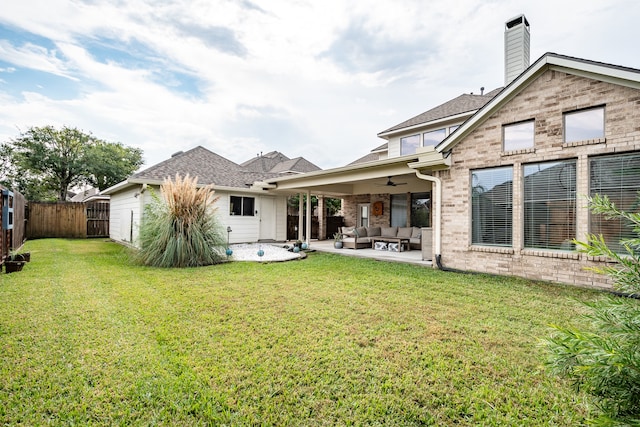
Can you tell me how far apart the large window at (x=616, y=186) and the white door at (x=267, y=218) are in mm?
11338

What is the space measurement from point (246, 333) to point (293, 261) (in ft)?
18.2

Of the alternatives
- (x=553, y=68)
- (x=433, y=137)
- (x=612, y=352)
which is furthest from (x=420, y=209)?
(x=612, y=352)

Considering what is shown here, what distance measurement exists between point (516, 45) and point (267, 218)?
1112cm

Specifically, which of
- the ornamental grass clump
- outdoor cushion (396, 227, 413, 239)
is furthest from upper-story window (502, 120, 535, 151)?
the ornamental grass clump

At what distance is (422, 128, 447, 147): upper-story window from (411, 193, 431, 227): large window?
7.18 ft

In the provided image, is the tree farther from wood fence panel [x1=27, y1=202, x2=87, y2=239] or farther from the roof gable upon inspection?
the roof gable

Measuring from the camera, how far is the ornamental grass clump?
7.79 meters

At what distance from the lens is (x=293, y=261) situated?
9156 millimetres

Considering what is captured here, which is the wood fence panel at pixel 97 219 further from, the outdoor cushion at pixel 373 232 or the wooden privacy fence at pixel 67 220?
the outdoor cushion at pixel 373 232

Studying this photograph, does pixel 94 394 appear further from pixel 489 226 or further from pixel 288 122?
pixel 288 122

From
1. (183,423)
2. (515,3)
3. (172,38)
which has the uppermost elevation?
(515,3)

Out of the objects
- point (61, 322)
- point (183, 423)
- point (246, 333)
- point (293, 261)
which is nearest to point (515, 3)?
point (293, 261)

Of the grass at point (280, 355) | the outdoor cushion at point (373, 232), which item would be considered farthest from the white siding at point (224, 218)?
the grass at point (280, 355)

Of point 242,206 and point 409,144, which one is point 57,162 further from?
point 409,144
